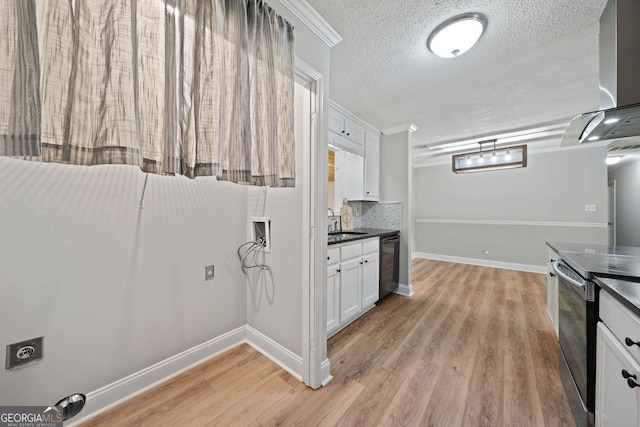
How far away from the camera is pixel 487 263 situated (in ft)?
15.1

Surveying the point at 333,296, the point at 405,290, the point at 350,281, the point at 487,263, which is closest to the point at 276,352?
the point at 333,296

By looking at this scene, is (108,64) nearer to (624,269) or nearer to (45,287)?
(45,287)

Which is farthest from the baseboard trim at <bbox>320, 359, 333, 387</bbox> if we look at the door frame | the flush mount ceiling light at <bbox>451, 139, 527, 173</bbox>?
the flush mount ceiling light at <bbox>451, 139, 527, 173</bbox>

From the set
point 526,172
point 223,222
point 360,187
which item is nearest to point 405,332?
point 360,187

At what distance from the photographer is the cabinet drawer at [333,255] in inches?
77.6

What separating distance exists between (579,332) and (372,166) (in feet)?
8.34

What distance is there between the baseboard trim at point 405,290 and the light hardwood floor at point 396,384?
65 centimetres

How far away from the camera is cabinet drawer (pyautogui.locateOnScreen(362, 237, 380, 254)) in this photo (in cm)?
245

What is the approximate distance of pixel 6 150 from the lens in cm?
58

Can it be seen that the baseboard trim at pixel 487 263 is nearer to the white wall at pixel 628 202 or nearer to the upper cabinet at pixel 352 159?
the white wall at pixel 628 202

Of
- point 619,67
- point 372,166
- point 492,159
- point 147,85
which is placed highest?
point 492,159

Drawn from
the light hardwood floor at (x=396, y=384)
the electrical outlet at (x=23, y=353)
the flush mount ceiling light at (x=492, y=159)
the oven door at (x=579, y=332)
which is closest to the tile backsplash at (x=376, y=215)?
the light hardwood floor at (x=396, y=384)

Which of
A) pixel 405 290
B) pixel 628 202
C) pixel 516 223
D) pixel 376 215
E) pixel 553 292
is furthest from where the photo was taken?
pixel 516 223

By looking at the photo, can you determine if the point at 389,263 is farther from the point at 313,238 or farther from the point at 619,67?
the point at 619,67
